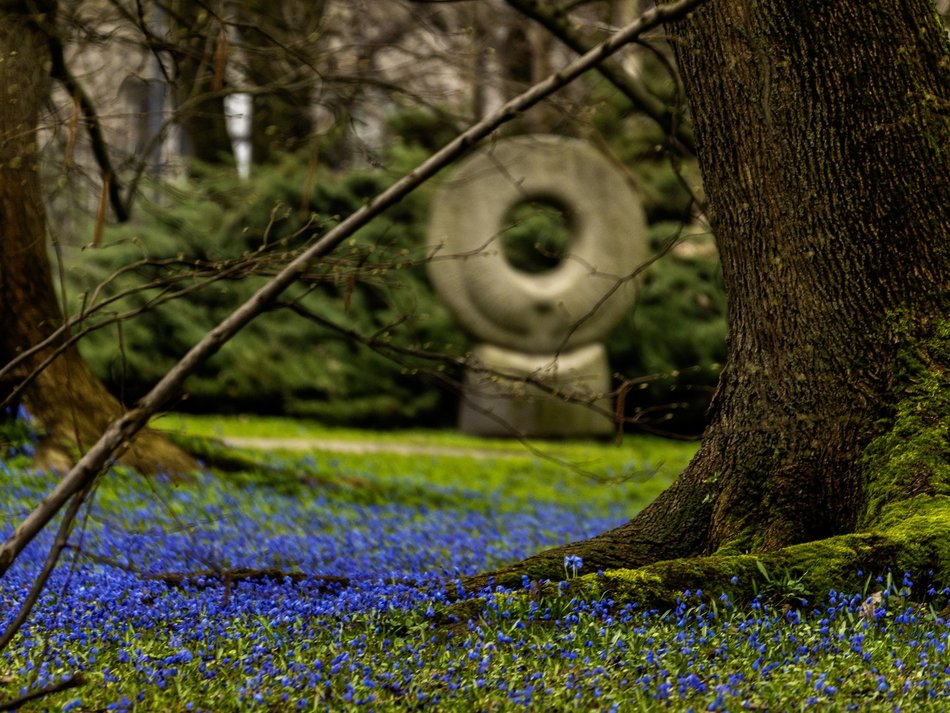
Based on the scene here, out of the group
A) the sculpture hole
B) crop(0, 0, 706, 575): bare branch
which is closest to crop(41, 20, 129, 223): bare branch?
crop(0, 0, 706, 575): bare branch

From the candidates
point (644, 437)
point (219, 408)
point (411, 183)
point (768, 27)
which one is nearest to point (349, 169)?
point (219, 408)

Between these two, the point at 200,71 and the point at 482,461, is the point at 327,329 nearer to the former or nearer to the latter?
the point at 482,461

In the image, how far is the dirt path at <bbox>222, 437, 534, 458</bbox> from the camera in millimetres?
11070

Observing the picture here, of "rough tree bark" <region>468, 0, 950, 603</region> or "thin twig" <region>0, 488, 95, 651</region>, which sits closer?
"thin twig" <region>0, 488, 95, 651</region>

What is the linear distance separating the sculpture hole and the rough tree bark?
1017 cm

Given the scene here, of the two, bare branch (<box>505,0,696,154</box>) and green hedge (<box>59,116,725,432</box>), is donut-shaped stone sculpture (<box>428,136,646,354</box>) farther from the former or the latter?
bare branch (<box>505,0,696,154</box>)

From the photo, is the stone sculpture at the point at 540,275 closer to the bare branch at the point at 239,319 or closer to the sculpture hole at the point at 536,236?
the sculpture hole at the point at 536,236

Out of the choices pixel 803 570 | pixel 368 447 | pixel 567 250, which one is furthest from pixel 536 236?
pixel 803 570

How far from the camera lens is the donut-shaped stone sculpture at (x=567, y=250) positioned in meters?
14.0

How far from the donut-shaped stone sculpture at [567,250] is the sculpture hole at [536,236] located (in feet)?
0.48

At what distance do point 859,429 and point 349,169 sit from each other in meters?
10.9

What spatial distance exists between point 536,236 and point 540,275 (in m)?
0.81

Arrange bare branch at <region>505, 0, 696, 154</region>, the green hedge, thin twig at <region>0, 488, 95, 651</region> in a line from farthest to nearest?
the green hedge
bare branch at <region>505, 0, 696, 154</region>
thin twig at <region>0, 488, 95, 651</region>

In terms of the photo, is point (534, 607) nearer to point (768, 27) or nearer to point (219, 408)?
point (768, 27)
